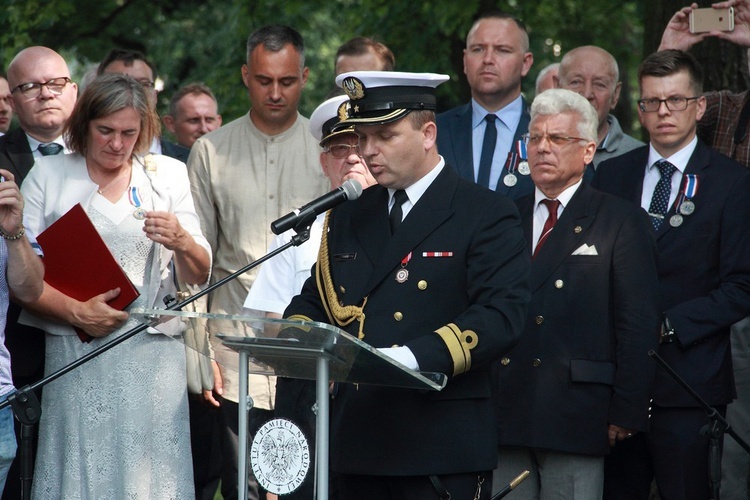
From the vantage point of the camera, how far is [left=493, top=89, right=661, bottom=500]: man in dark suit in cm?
512

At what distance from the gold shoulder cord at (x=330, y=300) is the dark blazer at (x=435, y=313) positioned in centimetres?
2

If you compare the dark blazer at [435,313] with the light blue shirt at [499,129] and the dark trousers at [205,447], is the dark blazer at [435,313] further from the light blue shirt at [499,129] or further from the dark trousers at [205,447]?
the dark trousers at [205,447]

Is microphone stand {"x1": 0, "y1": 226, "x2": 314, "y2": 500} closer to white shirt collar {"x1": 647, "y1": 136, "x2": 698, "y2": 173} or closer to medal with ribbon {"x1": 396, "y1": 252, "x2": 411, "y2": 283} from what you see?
medal with ribbon {"x1": 396, "y1": 252, "x2": 411, "y2": 283}

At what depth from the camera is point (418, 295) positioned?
3.95 metres

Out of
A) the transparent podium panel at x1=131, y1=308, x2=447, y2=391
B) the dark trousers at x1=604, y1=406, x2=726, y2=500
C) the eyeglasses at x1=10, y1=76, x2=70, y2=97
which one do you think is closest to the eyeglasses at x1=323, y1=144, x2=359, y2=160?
the transparent podium panel at x1=131, y1=308, x2=447, y2=391

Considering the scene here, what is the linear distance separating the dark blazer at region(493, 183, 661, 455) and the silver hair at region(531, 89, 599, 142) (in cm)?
39

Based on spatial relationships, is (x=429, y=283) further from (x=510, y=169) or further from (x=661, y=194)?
(x=510, y=169)

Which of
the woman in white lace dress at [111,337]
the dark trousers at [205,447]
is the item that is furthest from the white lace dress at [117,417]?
the dark trousers at [205,447]

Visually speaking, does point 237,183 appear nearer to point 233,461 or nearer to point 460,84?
point 233,461

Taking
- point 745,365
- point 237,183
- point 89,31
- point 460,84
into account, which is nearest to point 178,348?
point 237,183

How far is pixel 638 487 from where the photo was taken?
5.43m

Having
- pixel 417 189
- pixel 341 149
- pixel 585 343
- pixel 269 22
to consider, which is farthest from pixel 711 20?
pixel 269 22

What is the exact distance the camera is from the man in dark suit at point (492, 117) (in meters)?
6.28

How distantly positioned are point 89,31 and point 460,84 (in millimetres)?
5294
